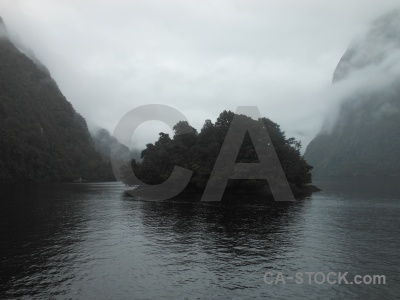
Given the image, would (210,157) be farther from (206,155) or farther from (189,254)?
(189,254)

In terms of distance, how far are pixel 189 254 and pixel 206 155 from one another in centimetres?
9110

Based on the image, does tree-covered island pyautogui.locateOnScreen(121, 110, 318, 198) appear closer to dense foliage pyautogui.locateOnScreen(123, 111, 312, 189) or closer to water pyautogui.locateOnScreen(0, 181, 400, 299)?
dense foliage pyautogui.locateOnScreen(123, 111, 312, 189)

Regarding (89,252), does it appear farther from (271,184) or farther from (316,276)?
(271,184)

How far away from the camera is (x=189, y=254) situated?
41.7 m

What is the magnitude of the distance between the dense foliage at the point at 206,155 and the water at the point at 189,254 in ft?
165

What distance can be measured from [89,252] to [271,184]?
8593 centimetres

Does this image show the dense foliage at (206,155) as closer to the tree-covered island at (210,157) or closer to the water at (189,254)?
the tree-covered island at (210,157)

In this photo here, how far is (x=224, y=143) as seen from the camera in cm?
12300

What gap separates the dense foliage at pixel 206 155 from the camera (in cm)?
12294

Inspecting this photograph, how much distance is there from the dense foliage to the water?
5023cm

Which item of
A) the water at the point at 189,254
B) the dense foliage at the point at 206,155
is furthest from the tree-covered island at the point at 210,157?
the water at the point at 189,254

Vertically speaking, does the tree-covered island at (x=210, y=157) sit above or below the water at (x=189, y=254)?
above

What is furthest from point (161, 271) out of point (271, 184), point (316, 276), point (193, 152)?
point (193, 152)

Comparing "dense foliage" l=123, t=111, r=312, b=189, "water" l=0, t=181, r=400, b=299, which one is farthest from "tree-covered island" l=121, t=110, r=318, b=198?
"water" l=0, t=181, r=400, b=299
